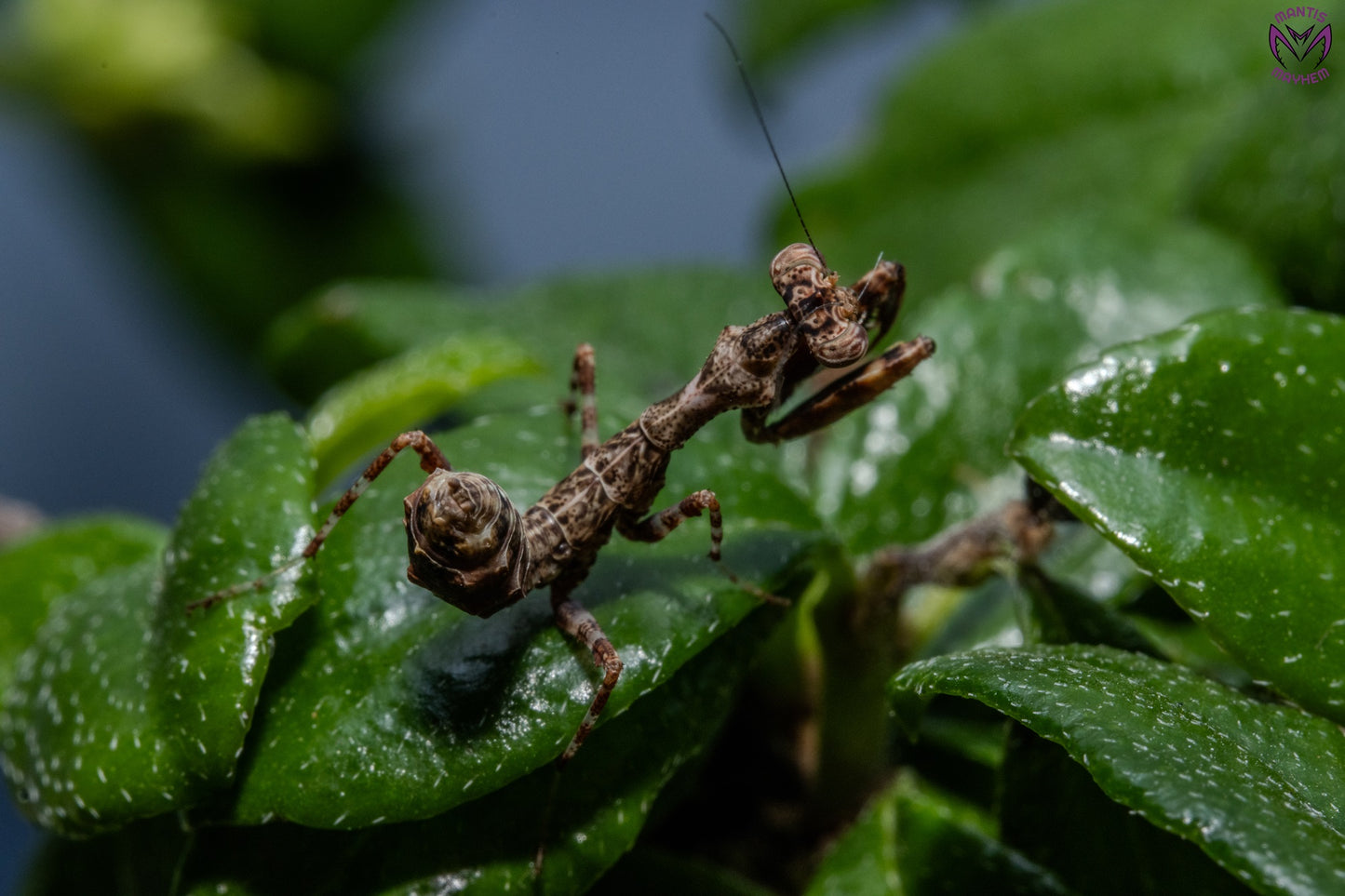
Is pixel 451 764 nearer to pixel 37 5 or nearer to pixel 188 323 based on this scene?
pixel 37 5

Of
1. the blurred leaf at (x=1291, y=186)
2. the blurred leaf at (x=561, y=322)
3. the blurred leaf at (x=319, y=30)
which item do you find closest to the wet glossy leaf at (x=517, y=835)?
the blurred leaf at (x=561, y=322)

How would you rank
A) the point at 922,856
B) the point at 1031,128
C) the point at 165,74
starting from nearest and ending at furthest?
the point at 922,856 < the point at 1031,128 < the point at 165,74

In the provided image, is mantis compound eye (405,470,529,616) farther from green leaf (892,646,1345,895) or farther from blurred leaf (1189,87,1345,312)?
blurred leaf (1189,87,1345,312)

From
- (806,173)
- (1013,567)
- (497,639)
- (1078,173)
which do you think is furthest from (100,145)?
(1013,567)

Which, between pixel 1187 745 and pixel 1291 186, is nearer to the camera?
pixel 1187 745

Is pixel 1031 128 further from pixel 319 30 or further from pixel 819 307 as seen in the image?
pixel 319 30

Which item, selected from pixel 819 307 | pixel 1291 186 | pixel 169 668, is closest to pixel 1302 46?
pixel 1291 186

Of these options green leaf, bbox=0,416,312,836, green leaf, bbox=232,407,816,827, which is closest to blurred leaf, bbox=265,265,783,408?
green leaf, bbox=232,407,816,827
